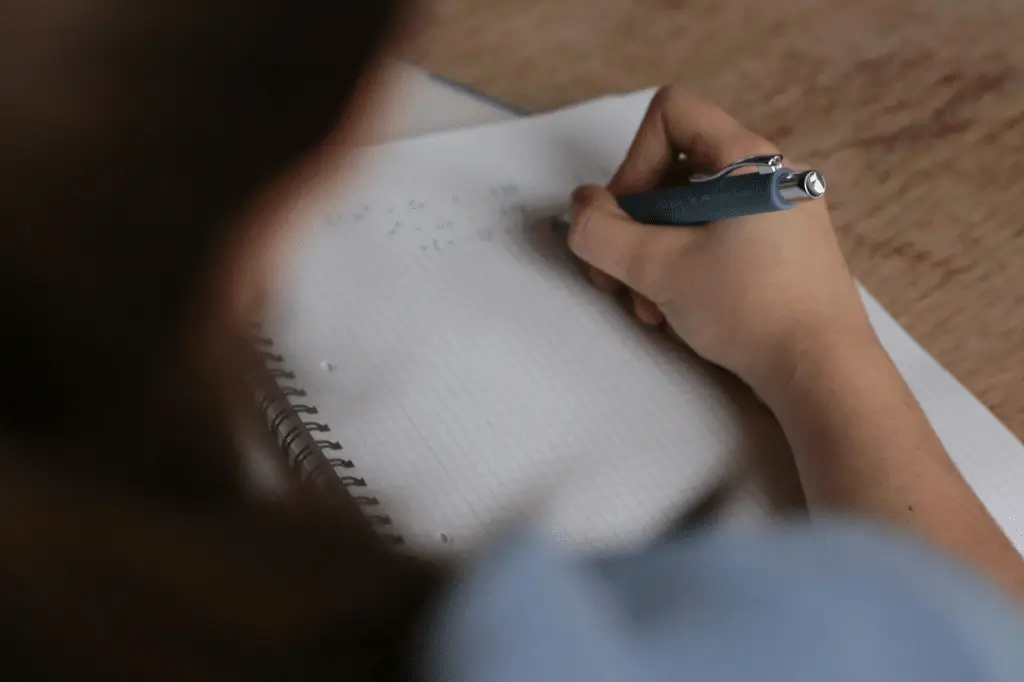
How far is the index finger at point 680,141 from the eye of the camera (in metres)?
0.45

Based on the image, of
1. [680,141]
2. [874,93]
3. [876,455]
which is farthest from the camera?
[874,93]

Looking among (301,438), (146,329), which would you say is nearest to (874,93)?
(301,438)

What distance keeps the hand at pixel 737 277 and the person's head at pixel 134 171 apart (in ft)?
0.99

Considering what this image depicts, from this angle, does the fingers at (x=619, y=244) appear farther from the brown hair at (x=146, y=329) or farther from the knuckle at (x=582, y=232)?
the brown hair at (x=146, y=329)

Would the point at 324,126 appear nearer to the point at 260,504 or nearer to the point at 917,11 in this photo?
the point at 260,504

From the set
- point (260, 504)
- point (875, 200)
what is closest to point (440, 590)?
point (260, 504)

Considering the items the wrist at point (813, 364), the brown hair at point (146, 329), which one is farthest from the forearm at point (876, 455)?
the brown hair at point (146, 329)

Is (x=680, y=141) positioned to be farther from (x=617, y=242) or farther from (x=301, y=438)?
(x=301, y=438)

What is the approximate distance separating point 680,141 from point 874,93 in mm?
191

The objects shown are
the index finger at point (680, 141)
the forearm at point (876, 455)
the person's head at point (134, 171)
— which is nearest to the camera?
the person's head at point (134, 171)

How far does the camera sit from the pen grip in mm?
373

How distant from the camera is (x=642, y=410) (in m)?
0.41

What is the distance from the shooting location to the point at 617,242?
0.43 metres

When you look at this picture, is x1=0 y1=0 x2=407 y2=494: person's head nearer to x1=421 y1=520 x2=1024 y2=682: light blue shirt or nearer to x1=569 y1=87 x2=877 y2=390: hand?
x1=421 y1=520 x2=1024 y2=682: light blue shirt
